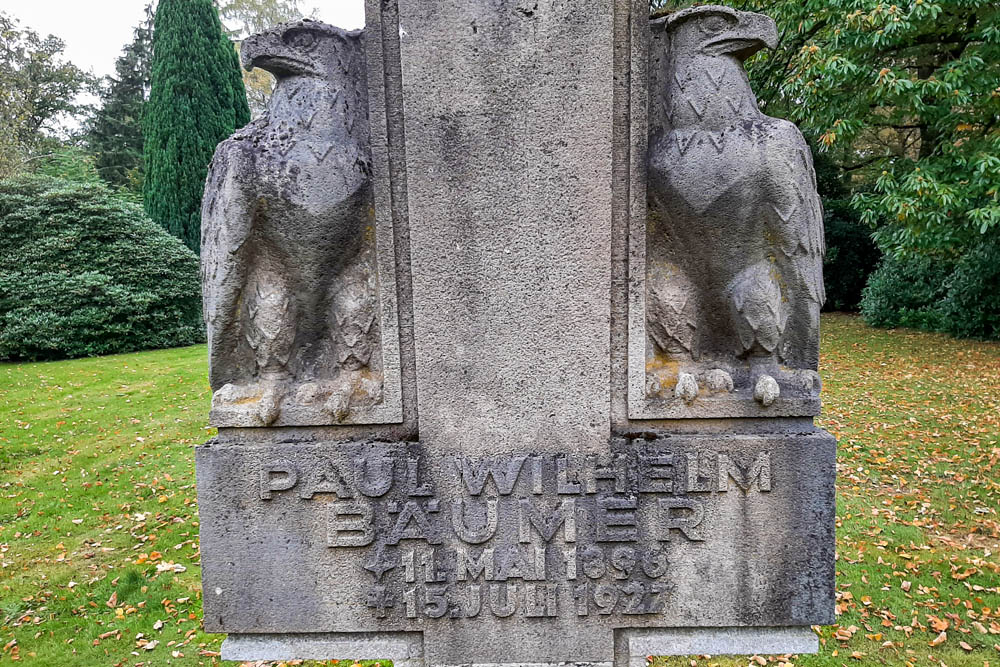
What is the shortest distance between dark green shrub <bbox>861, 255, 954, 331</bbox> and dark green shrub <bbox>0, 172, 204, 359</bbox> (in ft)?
53.3

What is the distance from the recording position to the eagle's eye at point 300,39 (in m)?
2.01

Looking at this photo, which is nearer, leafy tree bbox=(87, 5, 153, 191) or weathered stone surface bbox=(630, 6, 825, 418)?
weathered stone surface bbox=(630, 6, 825, 418)

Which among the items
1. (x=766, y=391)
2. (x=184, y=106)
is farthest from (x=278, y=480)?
(x=184, y=106)

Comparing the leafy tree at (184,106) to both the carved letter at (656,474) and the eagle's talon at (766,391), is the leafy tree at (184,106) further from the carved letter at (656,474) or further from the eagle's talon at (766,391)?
the eagle's talon at (766,391)

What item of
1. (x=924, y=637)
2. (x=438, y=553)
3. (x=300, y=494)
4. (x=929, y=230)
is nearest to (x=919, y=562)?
(x=924, y=637)

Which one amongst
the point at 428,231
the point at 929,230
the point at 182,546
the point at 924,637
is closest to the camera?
the point at 428,231

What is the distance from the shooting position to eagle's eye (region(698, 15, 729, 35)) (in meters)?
2.00

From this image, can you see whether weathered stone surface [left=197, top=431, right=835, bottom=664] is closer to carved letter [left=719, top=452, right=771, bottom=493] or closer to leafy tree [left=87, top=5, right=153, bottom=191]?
carved letter [left=719, top=452, right=771, bottom=493]

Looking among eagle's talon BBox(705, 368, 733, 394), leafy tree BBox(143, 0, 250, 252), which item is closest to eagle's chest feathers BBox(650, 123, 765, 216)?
eagle's talon BBox(705, 368, 733, 394)

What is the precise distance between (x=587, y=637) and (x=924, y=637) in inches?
108

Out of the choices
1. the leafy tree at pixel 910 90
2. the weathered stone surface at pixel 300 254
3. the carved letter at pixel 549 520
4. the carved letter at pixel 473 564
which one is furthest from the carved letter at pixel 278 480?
the leafy tree at pixel 910 90

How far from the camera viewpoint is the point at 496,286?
1999 millimetres

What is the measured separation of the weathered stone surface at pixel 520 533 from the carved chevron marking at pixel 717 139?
904 mm

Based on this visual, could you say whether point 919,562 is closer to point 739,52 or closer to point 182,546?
point 739,52
